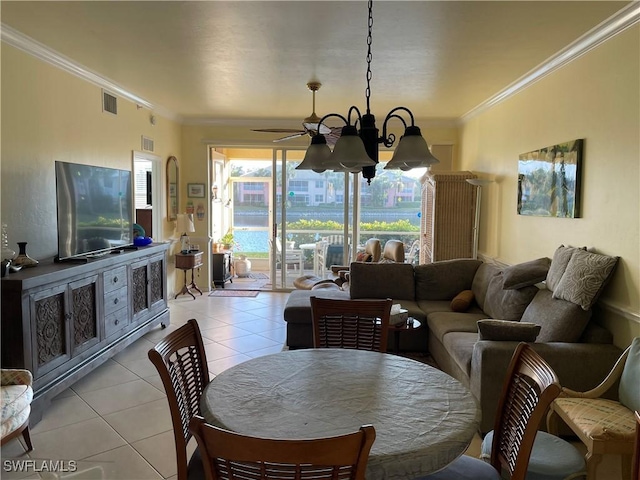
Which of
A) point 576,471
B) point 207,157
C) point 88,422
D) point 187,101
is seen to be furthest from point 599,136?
point 207,157

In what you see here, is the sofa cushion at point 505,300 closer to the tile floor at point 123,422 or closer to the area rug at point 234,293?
the tile floor at point 123,422

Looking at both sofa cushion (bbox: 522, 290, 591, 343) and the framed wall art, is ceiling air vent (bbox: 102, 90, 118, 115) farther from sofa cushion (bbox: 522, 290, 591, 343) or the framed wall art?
sofa cushion (bbox: 522, 290, 591, 343)

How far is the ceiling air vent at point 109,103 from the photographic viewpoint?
184 inches

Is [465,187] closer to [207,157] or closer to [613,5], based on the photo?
[613,5]

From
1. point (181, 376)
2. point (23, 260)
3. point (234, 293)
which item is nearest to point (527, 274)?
point (181, 376)

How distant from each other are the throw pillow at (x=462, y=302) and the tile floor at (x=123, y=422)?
1626 mm

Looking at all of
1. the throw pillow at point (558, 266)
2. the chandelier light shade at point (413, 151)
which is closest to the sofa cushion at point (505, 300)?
the throw pillow at point (558, 266)

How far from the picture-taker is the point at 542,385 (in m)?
1.57

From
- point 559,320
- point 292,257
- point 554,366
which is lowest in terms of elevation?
point 554,366

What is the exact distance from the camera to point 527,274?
11.6ft

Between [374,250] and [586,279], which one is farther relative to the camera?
[374,250]

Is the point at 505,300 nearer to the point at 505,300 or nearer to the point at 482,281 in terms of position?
the point at 505,300

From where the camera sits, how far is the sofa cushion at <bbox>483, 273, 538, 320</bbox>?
11.7 ft

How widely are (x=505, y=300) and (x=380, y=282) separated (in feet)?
4.41
